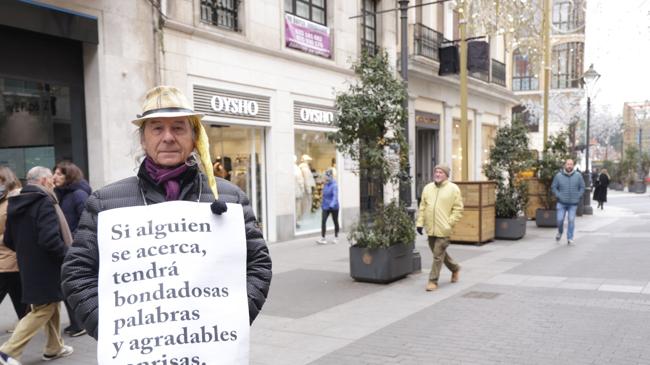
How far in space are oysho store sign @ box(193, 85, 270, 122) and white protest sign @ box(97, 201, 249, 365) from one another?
32.2 ft

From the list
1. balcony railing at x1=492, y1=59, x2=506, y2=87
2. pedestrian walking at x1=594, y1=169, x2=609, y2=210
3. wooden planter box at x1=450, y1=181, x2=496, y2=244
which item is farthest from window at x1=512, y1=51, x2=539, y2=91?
wooden planter box at x1=450, y1=181, x2=496, y2=244

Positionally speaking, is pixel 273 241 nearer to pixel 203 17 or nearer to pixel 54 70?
pixel 203 17

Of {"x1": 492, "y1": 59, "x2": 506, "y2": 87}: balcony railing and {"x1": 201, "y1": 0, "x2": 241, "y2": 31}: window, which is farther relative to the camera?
{"x1": 492, "y1": 59, "x2": 506, "y2": 87}: balcony railing

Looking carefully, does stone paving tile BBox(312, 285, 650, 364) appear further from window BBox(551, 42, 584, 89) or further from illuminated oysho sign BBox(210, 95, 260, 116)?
window BBox(551, 42, 584, 89)

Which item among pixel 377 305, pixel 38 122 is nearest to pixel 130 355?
pixel 377 305

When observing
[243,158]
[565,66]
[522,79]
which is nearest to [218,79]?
[243,158]

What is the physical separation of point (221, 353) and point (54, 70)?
906 centimetres

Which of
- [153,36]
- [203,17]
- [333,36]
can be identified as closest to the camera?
[153,36]

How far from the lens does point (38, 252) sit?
16.7ft

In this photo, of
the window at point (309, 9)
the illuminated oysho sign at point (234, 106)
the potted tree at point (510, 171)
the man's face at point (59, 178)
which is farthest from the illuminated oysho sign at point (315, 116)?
the man's face at point (59, 178)

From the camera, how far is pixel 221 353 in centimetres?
211

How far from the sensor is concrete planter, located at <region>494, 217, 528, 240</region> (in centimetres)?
1383

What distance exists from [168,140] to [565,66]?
156 feet

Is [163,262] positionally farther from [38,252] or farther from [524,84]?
[524,84]
